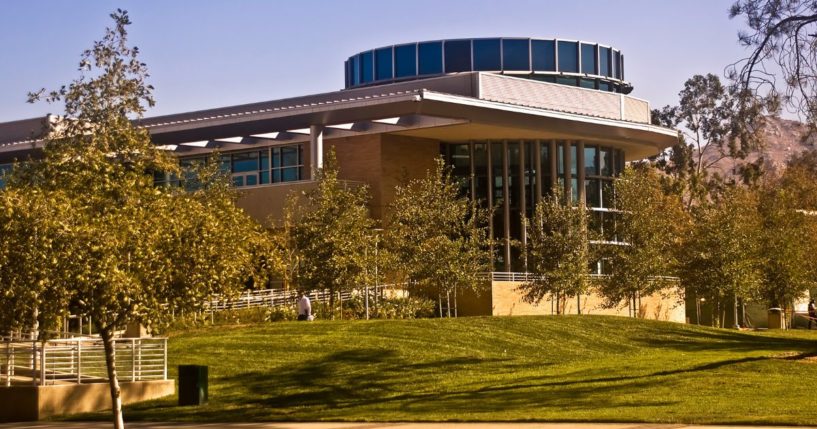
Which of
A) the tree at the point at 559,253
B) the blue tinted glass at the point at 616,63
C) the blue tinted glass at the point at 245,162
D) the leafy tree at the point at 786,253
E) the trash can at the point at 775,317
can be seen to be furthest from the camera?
the blue tinted glass at the point at 616,63

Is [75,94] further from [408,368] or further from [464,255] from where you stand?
[464,255]

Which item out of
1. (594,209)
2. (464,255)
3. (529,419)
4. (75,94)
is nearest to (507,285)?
(464,255)

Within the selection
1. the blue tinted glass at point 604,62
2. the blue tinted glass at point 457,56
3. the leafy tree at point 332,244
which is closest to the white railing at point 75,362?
the leafy tree at point 332,244

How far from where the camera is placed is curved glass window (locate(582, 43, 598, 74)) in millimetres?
Result: 69625

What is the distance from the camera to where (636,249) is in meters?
Answer: 50.3

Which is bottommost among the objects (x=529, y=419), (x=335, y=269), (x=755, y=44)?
(x=529, y=419)

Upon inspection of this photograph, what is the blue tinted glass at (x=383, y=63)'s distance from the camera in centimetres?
6900

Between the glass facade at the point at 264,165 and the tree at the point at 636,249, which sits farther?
the glass facade at the point at 264,165

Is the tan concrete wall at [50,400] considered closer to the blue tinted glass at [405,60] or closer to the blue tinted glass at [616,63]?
the blue tinted glass at [405,60]

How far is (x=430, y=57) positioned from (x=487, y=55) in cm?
300

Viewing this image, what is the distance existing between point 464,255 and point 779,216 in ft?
71.8

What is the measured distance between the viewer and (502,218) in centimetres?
5816

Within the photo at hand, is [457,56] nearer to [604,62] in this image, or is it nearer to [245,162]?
[604,62]

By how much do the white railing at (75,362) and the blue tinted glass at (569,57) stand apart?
44044 mm
